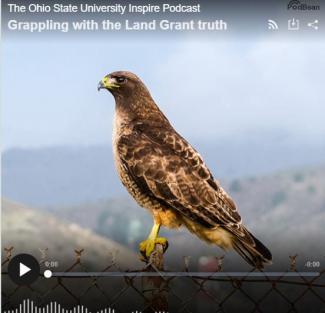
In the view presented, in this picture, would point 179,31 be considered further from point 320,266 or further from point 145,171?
point 320,266

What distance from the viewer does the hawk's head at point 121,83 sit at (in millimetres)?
3824

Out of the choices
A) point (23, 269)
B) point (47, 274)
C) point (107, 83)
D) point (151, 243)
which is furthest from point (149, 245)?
point (107, 83)

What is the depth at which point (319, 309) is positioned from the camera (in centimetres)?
351

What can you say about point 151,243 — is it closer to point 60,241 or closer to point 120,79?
point 60,241

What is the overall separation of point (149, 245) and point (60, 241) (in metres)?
0.44

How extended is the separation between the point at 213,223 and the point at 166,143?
513 mm

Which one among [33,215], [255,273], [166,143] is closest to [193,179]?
[166,143]

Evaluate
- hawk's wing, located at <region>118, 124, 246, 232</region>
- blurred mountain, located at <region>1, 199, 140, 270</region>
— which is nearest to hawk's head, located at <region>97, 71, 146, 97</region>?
hawk's wing, located at <region>118, 124, 246, 232</region>

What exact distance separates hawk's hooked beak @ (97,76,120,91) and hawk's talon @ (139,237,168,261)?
0.84 metres

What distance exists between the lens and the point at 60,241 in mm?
3537

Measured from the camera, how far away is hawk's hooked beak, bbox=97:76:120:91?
3.78m

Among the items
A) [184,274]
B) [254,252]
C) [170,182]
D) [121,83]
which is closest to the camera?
[184,274]

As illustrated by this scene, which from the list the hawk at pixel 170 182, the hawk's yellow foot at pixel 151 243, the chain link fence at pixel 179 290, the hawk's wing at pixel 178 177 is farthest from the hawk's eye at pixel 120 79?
the chain link fence at pixel 179 290

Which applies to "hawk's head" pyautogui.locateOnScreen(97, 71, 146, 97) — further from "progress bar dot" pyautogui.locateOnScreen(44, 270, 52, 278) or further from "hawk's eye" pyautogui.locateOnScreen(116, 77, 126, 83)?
"progress bar dot" pyautogui.locateOnScreen(44, 270, 52, 278)
